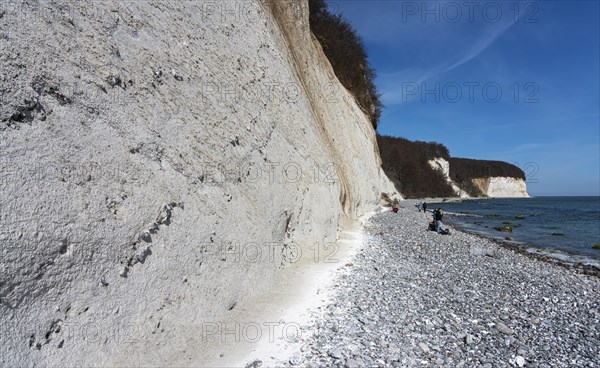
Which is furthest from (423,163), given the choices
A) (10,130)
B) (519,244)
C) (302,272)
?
(10,130)

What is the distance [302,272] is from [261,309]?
2.28m

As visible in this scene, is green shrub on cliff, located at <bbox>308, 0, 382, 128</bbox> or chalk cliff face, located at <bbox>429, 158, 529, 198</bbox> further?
chalk cliff face, located at <bbox>429, 158, 529, 198</bbox>

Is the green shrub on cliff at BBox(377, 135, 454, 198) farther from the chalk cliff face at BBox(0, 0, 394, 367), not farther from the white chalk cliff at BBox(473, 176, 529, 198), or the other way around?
the chalk cliff face at BBox(0, 0, 394, 367)

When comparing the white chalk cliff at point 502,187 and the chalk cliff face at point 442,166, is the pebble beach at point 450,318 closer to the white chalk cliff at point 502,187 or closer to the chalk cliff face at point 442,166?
the chalk cliff face at point 442,166

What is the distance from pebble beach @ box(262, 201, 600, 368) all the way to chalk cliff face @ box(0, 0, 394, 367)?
1727 mm

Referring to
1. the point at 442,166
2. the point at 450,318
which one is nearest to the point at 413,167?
the point at 442,166

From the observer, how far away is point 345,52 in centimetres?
2172

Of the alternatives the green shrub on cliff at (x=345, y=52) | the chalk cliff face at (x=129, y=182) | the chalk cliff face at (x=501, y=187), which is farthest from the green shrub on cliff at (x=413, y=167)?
the chalk cliff face at (x=129, y=182)

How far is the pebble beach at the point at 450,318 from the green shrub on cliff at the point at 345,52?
1489cm

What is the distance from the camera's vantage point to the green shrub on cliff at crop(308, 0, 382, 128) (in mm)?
19156

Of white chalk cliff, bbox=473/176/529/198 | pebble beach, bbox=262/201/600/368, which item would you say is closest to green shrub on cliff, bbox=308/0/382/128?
pebble beach, bbox=262/201/600/368

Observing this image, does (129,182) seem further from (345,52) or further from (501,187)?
(501,187)

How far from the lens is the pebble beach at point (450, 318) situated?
4.77 metres

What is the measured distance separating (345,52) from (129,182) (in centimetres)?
2007
